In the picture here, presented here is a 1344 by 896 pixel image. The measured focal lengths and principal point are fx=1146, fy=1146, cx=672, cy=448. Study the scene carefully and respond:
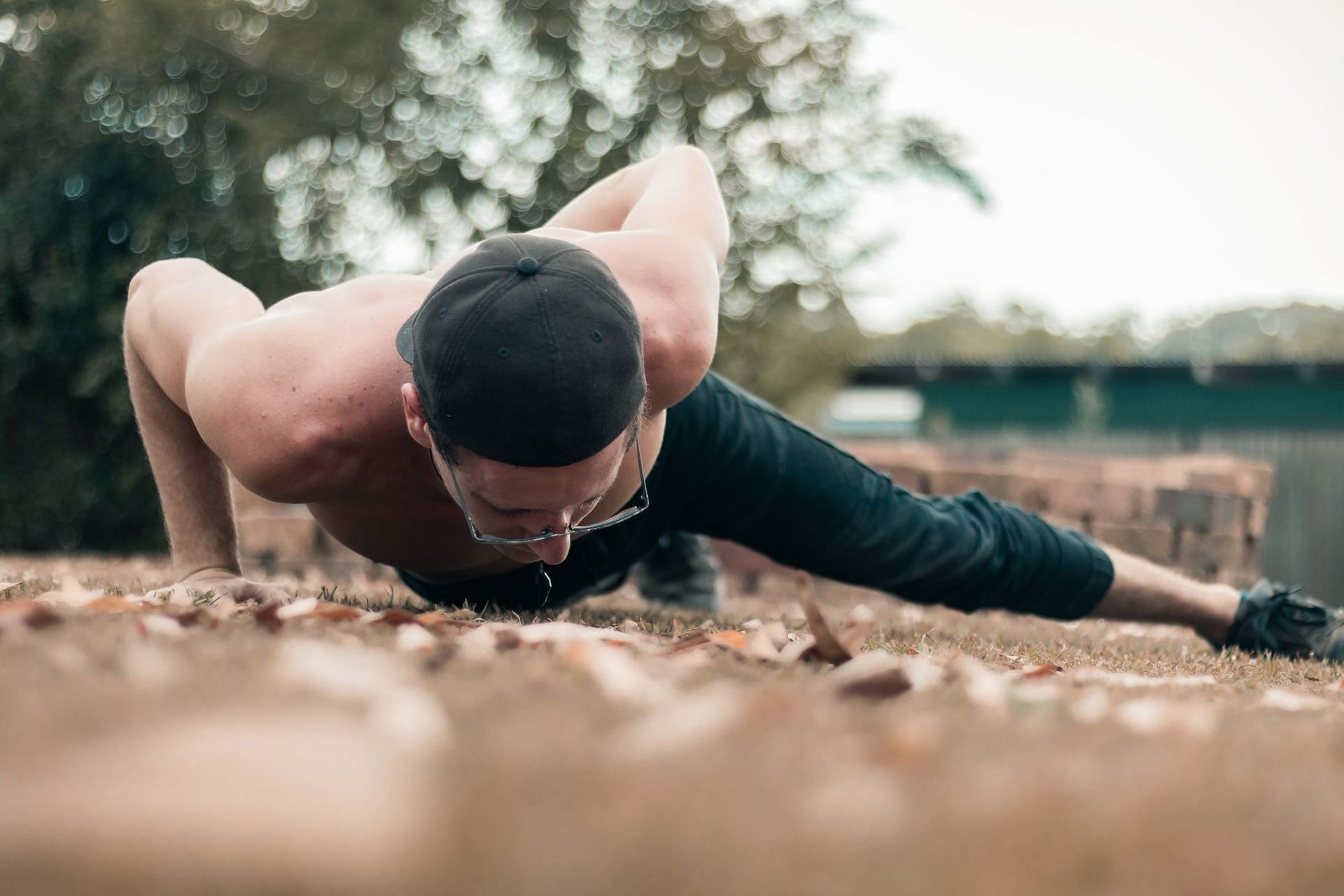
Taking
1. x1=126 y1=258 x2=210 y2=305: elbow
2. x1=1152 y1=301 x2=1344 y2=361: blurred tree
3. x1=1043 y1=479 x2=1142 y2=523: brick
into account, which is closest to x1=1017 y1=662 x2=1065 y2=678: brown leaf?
x1=126 y1=258 x2=210 y2=305: elbow

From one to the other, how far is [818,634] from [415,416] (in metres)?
0.70

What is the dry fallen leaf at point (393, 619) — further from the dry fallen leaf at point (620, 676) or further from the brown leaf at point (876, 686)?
the brown leaf at point (876, 686)

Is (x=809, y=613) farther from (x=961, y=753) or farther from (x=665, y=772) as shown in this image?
(x=665, y=772)

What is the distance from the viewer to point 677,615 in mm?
2521

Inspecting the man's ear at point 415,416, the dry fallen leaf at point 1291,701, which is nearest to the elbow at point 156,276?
the man's ear at point 415,416

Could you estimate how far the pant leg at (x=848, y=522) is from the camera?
2.28 m

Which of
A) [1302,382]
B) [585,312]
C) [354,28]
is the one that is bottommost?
[1302,382]

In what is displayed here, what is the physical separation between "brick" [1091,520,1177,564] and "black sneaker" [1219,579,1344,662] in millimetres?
1731

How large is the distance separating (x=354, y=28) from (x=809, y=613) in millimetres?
8117

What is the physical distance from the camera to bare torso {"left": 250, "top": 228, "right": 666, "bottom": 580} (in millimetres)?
1704

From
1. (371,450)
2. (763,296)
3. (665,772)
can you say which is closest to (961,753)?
(665,772)

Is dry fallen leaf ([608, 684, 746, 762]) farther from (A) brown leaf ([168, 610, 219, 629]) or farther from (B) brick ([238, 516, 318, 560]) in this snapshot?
(B) brick ([238, 516, 318, 560])

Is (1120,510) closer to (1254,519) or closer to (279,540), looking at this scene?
(1254,519)

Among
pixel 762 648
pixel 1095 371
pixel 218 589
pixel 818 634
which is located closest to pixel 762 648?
pixel 762 648
